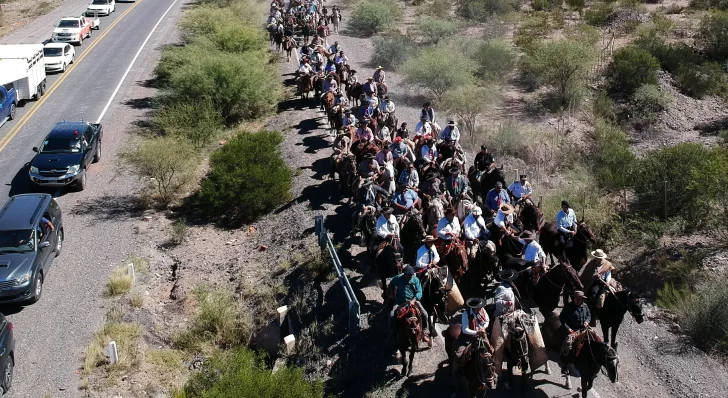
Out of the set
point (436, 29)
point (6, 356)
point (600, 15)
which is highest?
point (600, 15)

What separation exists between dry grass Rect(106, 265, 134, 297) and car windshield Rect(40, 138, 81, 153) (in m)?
6.84

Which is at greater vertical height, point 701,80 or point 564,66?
point 564,66

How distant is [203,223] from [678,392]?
1435 centimetres

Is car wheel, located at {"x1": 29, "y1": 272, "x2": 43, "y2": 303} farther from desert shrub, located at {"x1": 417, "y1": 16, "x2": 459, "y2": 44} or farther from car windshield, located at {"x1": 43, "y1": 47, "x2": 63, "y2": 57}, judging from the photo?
desert shrub, located at {"x1": 417, "y1": 16, "x2": 459, "y2": 44}

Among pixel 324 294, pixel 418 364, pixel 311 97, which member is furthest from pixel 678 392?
pixel 311 97

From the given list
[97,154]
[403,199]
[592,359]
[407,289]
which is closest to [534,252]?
[407,289]

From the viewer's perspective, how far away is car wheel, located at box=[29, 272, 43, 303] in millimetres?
16328

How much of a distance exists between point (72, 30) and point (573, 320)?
3762 cm

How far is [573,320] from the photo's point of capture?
11.9m

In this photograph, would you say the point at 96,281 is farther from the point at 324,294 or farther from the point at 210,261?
the point at 324,294

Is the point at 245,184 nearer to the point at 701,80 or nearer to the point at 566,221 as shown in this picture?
the point at 566,221

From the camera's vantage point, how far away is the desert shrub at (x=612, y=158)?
882 inches

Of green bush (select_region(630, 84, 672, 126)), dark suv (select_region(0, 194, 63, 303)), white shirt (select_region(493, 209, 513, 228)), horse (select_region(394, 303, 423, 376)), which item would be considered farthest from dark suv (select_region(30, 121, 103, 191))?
green bush (select_region(630, 84, 672, 126))

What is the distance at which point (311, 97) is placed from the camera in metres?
30.6
